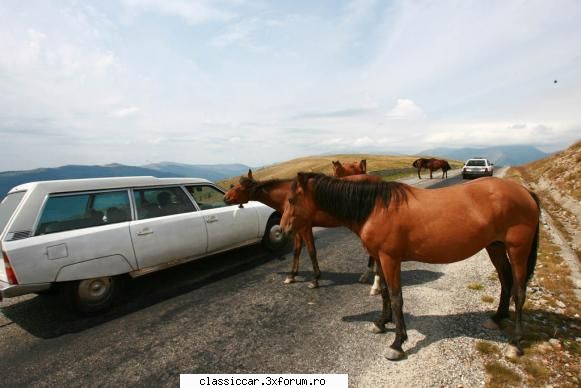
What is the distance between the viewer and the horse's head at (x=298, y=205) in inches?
175

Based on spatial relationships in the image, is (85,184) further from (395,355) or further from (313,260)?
(395,355)

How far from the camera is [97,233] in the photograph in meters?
4.79

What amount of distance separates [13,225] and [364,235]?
5283 mm

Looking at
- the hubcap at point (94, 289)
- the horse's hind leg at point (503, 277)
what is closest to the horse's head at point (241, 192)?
the hubcap at point (94, 289)

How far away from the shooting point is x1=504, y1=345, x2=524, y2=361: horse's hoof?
3558mm

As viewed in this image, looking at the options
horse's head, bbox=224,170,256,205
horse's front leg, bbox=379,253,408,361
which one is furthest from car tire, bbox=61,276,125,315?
horse's front leg, bbox=379,253,408,361

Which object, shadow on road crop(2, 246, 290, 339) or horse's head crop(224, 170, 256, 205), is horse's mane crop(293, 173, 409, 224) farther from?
shadow on road crop(2, 246, 290, 339)

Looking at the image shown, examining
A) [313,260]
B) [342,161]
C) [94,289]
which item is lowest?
[313,260]

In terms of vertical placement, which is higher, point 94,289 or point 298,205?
point 298,205

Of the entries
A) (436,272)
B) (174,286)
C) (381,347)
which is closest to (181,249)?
(174,286)

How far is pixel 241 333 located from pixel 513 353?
147 inches

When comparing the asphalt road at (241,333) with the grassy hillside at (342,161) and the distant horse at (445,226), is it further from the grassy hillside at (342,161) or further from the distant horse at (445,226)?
the grassy hillside at (342,161)

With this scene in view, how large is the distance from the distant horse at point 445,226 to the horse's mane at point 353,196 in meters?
0.01

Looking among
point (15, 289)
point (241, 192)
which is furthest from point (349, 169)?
point (15, 289)
